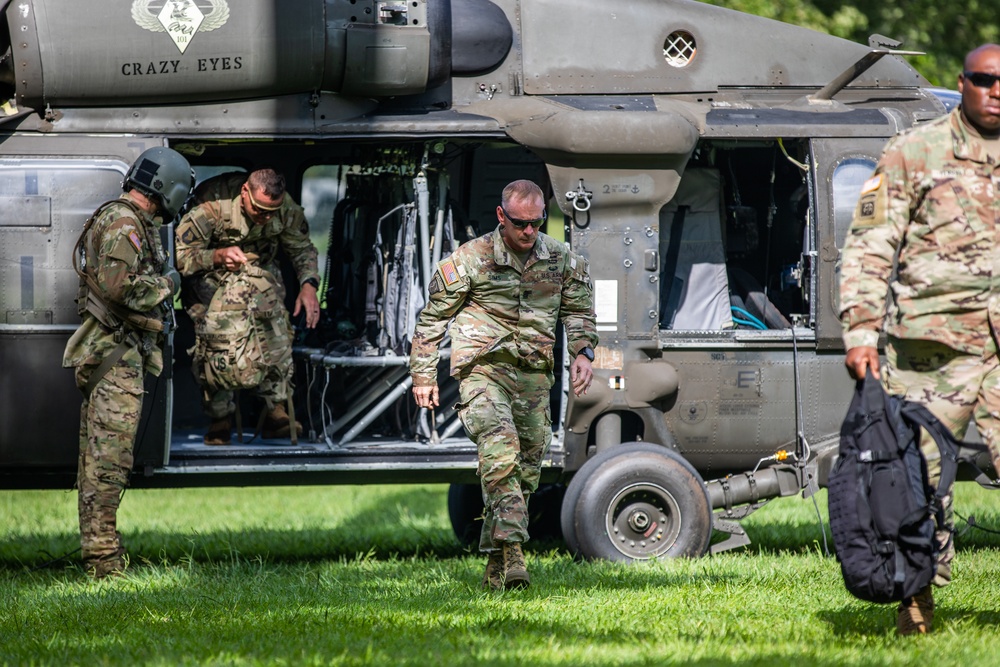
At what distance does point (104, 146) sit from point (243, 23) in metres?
1.03

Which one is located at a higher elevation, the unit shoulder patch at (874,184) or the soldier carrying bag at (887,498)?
the unit shoulder patch at (874,184)

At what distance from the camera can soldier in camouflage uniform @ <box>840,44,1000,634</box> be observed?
5105mm

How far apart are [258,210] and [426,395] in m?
2.32

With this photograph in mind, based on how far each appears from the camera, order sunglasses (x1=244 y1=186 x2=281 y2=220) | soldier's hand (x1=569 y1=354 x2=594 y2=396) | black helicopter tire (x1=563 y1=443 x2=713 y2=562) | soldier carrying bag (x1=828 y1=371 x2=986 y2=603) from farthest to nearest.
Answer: sunglasses (x1=244 y1=186 x2=281 y2=220), black helicopter tire (x1=563 y1=443 x2=713 y2=562), soldier's hand (x1=569 y1=354 x2=594 y2=396), soldier carrying bag (x1=828 y1=371 x2=986 y2=603)

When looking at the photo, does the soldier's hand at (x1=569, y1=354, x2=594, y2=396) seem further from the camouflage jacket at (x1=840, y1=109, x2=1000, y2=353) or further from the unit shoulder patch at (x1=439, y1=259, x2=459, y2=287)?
the camouflage jacket at (x1=840, y1=109, x2=1000, y2=353)

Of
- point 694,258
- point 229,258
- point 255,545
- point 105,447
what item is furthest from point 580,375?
point 255,545

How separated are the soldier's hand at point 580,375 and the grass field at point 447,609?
3.21 ft

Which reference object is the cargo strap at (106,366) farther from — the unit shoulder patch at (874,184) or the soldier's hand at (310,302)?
the unit shoulder patch at (874,184)

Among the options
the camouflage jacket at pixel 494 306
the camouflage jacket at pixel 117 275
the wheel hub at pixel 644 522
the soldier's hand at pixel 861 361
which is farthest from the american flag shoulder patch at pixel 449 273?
the soldier's hand at pixel 861 361

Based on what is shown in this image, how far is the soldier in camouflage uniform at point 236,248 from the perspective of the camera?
27.7 ft

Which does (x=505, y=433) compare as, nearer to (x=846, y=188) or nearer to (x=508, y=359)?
(x=508, y=359)

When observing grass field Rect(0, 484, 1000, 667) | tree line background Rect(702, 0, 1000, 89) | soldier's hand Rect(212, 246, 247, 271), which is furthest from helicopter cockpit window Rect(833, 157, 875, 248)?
tree line background Rect(702, 0, 1000, 89)

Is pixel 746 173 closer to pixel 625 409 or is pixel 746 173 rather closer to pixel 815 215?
pixel 815 215

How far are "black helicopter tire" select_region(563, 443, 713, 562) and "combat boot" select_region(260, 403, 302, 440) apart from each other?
7.19 ft
